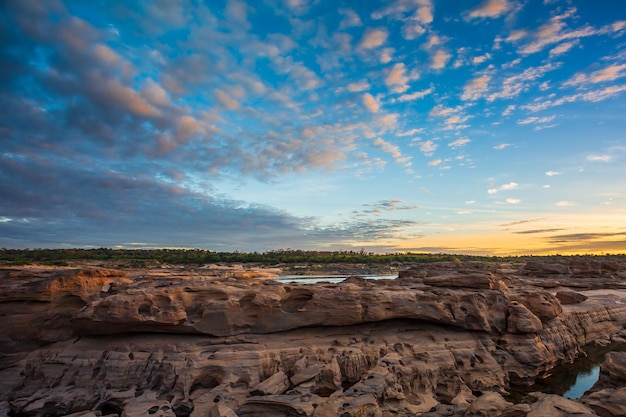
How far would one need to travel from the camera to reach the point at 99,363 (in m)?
14.1

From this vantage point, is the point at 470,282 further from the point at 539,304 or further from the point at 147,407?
the point at 147,407

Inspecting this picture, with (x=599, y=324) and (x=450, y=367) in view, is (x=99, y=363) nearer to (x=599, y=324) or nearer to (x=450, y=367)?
(x=450, y=367)

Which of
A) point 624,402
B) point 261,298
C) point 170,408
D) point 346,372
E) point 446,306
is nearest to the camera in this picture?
point 624,402

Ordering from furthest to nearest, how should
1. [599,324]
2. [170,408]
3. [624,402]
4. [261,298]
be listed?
[599,324] < [261,298] < [170,408] < [624,402]

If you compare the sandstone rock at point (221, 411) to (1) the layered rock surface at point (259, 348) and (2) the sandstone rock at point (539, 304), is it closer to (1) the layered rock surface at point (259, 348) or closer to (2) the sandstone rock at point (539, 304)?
(1) the layered rock surface at point (259, 348)

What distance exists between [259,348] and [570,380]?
15.8 meters

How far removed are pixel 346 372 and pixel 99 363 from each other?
33.6 ft

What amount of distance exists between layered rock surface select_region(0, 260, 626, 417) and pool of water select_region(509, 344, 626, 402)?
50 cm

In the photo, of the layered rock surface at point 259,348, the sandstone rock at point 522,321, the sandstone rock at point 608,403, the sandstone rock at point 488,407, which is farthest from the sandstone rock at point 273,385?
the sandstone rock at point 522,321

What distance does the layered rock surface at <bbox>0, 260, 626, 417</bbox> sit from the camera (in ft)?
40.6

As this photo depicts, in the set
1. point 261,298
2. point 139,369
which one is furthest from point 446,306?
point 139,369

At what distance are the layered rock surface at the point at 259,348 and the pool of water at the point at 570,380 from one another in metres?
0.50

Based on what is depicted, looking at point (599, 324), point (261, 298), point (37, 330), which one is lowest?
point (599, 324)

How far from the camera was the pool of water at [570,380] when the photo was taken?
1608 centimetres
